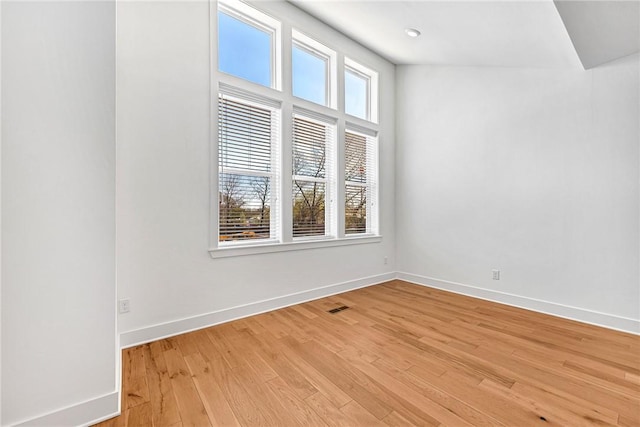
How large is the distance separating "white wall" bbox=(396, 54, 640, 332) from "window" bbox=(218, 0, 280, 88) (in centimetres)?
215

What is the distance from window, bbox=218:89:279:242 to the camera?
A: 9.10 feet

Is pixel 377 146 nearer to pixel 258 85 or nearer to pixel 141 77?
pixel 258 85

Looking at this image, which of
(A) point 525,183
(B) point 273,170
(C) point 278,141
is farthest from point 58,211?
(A) point 525,183

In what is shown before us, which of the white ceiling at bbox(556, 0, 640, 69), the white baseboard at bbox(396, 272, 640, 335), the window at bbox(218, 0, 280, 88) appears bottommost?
the white baseboard at bbox(396, 272, 640, 335)

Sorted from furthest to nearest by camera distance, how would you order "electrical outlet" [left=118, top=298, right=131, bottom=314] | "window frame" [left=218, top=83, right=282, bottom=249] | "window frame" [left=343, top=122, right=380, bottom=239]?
1. "window frame" [left=343, top=122, right=380, bottom=239]
2. "window frame" [left=218, top=83, right=282, bottom=249]
3. "electrical outlet" [left=118, top=298, right=131, bottom=314]

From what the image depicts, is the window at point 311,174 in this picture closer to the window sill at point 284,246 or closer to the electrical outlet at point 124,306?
the window sill at point 284,246

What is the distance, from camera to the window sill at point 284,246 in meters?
2.70

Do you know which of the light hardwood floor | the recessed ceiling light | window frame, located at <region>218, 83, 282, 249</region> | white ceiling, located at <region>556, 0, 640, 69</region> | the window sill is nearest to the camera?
the light hardwood floor

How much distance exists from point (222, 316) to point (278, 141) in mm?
1861

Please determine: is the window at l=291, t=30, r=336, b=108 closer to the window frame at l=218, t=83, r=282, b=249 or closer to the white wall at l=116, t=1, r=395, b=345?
the window frame at l=218, t=83, r=282, b=249

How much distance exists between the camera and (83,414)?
1.38 meters

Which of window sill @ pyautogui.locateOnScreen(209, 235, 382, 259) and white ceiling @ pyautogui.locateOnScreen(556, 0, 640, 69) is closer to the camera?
white ceiling @ pyautogui.locateOnScreen(556, 0, 640, 69)

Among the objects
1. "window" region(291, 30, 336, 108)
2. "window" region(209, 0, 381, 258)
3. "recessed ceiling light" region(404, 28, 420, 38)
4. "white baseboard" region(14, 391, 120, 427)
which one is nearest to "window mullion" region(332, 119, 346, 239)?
"window" region(209, 0, 381, 258)

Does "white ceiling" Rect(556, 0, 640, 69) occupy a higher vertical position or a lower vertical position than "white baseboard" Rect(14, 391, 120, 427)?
higher
